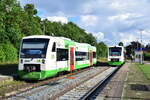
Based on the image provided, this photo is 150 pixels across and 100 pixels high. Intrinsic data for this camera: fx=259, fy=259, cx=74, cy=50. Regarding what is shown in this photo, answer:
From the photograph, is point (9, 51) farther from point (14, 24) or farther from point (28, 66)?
point (28, 66)

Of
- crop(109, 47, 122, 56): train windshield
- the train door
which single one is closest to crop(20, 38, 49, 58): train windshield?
the train door

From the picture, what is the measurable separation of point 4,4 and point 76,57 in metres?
17.2

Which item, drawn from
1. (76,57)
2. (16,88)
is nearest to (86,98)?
(16,88)

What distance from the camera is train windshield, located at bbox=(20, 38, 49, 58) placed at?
696 inches

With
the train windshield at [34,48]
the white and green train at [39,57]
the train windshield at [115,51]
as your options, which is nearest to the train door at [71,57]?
the white and green train at [39,57]

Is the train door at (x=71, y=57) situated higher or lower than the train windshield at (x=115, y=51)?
lower

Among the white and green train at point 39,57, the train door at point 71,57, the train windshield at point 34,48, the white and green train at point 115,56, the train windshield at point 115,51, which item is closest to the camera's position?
the white and green train at point 39,57

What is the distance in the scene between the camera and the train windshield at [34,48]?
17.7 m

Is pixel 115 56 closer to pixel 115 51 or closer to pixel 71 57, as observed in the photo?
pixel 115 51

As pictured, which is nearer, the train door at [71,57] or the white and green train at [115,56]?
the train door at [71,57]

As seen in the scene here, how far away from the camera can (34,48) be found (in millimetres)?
17906

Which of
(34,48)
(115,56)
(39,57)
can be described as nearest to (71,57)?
(34,48)

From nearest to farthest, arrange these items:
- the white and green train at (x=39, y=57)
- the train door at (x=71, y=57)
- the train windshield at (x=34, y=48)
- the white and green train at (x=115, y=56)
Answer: the white and green train at (x=39, y=57)
the train windshield at (x=34, y=48)
the train door at (x=71, y=57)
the white and green train at (x=115, y=56)

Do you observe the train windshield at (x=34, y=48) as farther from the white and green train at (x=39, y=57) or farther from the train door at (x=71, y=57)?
the train door at (x=71, y=57)
